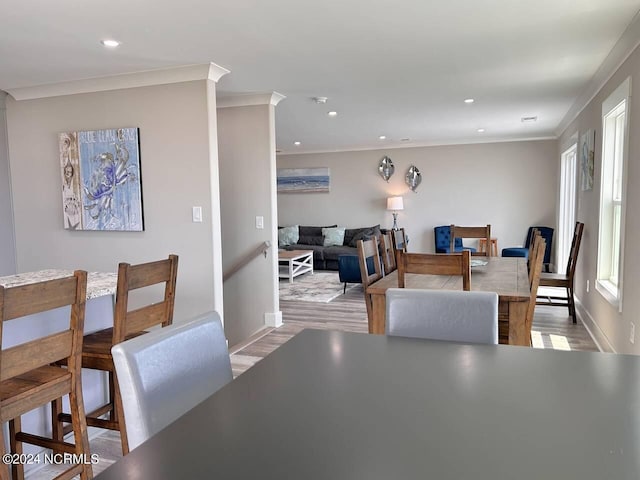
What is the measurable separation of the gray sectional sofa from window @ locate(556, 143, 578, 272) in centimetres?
292

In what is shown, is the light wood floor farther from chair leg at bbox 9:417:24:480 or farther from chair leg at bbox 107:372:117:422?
chair leg at bbox 9:417:24:480

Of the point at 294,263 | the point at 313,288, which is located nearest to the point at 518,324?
the point at 313,288

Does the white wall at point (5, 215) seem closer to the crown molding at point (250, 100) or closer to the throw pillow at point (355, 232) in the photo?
the crown molding at point (250, 100)

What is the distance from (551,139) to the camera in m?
7.75

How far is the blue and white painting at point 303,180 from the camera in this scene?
938 cm

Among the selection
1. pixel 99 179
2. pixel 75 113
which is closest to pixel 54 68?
pixel 75 113

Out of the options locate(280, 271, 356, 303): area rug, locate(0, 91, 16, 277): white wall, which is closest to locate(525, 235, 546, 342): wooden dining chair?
locate(280, 271, 356, 303): area rug

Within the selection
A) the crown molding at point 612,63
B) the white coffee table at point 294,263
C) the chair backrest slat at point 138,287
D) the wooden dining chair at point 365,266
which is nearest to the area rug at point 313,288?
the white coffee table at point 294,263

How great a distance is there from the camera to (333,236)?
8898mm

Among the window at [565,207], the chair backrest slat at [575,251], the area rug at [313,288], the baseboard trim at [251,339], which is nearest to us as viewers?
the baseboard trim at [251,339]

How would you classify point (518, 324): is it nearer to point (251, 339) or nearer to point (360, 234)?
point (251, 339)

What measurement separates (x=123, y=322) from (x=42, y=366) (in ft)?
1.12

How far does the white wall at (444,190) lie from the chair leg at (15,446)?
7375 mm

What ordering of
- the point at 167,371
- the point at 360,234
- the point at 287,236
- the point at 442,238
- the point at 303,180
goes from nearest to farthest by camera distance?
the point at 167,371
the point at 442,238
the point at 360,234
the point at 287,236
the point at 303,180
